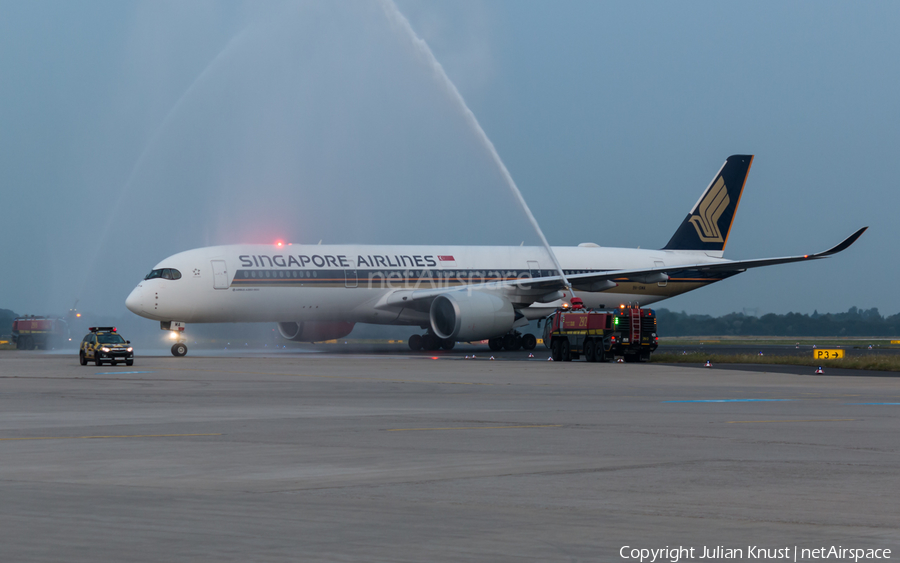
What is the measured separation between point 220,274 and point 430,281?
11.8 meters

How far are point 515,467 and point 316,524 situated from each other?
443cm

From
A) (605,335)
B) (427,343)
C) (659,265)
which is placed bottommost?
(427,343)

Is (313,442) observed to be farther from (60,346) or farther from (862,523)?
(60,346)

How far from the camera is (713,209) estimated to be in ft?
212

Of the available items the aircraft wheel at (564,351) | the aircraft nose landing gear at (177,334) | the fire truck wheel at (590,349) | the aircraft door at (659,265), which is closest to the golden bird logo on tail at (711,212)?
the aircraft door at (659,265)

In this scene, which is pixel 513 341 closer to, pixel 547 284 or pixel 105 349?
pixel 547 284

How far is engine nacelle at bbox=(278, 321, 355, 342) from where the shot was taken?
58219mm

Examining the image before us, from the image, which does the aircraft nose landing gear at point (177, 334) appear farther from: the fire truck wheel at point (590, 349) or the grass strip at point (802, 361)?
the grass strip at point (802, 361)

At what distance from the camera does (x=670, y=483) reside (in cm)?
1188

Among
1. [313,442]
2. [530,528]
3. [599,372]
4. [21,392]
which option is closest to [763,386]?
[599,372]

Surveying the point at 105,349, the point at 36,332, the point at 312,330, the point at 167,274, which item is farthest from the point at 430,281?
the point at 36,332

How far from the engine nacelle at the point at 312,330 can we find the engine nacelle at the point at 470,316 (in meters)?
7.91

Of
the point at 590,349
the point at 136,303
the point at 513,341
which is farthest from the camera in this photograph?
the point at 513,341

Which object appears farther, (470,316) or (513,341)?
(513,341)
